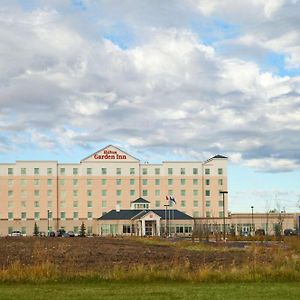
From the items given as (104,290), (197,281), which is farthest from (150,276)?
(104,290)

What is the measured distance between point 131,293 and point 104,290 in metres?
1.02

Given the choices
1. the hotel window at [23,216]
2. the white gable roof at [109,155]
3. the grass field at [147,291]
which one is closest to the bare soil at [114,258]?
the grass field at [147,291]

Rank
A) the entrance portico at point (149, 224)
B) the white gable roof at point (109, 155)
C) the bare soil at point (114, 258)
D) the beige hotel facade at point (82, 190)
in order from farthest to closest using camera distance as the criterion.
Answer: the white gable roof at point (109, 155) < the beige hotel facade at point (82, 190) < the entrance portico at point (149, 224) < the bare soil at point (114, 258)

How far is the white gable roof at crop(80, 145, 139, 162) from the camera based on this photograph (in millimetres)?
137250

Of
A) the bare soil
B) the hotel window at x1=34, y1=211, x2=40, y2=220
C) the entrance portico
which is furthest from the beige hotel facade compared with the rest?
the bare soil

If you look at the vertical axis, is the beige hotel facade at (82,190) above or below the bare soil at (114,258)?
above


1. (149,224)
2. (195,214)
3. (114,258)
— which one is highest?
(195,214)

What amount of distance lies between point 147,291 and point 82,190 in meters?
120

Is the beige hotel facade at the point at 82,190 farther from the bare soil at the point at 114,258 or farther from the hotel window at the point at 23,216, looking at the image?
the bare soil at the point at 114,258

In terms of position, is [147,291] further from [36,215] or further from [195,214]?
[195,214]

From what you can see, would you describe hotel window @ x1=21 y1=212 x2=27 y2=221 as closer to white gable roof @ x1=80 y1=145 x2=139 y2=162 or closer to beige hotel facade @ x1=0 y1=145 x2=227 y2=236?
beige hotel facade @ x1=0 y1=145 x2=227 y2=236

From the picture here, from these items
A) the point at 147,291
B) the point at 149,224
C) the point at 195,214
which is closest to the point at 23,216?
the point at 149,224

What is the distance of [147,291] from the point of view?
680 inches

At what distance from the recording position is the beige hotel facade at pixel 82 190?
136m
